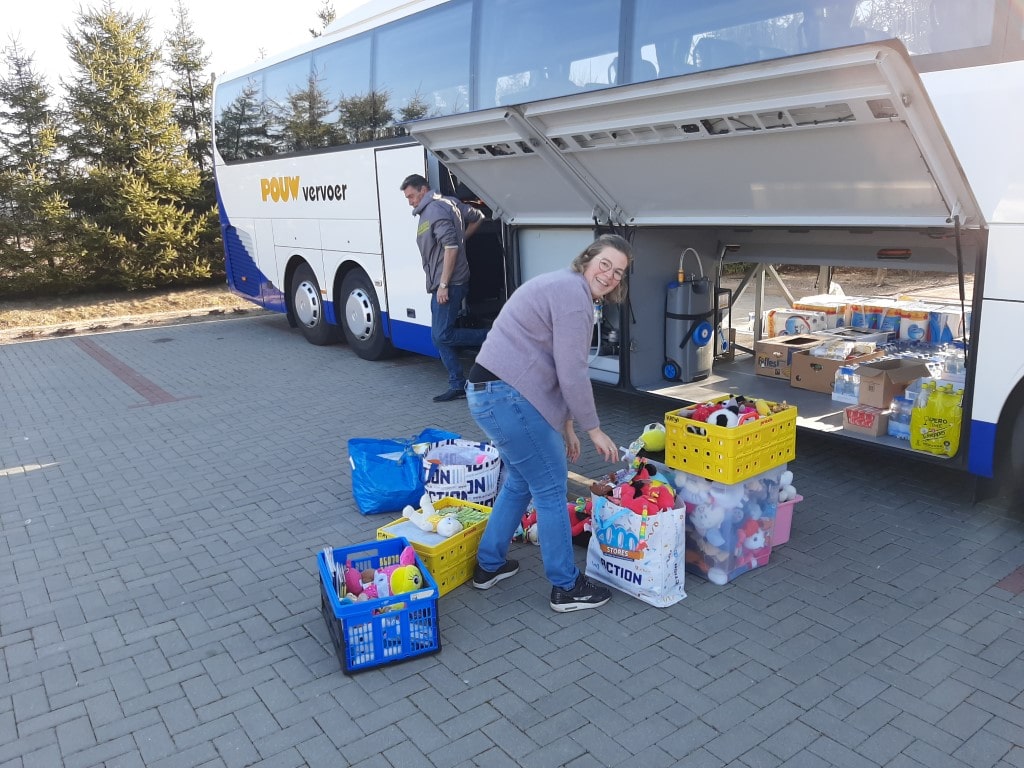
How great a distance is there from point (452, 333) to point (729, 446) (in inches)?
176

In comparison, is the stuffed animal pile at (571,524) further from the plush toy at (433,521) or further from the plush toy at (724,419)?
the plush toy at (724,419)

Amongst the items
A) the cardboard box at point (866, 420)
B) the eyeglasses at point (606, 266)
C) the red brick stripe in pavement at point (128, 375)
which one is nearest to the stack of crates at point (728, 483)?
the eyeglasses at point (606, 266)

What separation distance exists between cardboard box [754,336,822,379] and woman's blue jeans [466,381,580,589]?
4174mm

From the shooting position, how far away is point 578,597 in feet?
12.7

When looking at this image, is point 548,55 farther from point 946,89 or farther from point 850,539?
point 850,539

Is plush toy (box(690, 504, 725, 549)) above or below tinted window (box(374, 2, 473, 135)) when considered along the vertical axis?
below

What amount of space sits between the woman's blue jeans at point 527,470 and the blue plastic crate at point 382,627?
57 cm

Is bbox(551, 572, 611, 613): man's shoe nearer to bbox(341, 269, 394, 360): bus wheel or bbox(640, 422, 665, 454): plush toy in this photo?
bbox(640, 422, 665, 454): plush toy

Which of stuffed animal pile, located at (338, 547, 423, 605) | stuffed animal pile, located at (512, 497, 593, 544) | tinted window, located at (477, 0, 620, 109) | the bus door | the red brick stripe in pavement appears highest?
tinted window, located at (477, 0, 620, 109)

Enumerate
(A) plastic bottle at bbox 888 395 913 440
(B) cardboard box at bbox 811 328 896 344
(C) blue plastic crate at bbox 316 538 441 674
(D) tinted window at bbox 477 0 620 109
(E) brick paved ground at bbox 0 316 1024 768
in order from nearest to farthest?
(E) brick paved ground at bbox 0 316 1024 768 → (C) blue plastic crate at bbox 316 538 441 674 → (A) plastic bottle at bbox 888 395 913 440 → (D) tinted window at bbox 477 0 620 109 → (B) cardboard box at bbox 811 328 896 344

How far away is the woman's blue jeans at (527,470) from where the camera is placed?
3.57 m

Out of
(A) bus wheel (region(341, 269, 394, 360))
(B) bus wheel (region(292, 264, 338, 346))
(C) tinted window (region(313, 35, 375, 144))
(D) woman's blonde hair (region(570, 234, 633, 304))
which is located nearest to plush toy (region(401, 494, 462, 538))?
(D) woman's blonde hair (region(570, 234, 633, 304))

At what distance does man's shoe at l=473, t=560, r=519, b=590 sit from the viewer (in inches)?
162

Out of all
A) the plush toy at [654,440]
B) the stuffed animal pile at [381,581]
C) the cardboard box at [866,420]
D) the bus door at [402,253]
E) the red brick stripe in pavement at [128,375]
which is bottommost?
the red brick stripe in pavement at [128,375]
